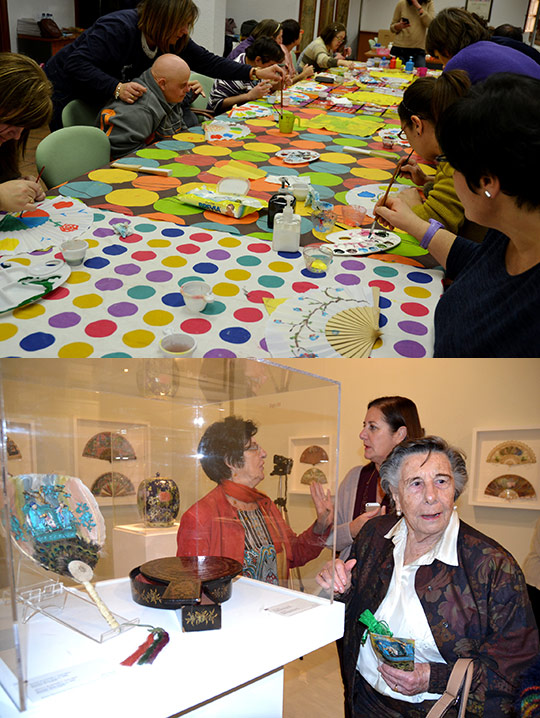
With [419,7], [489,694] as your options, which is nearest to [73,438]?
[489,694]

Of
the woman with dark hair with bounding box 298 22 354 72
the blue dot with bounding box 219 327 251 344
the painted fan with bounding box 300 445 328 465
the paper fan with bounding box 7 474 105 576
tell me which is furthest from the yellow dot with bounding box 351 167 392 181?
the woman with dark hair with bounding box 298 22 354 72

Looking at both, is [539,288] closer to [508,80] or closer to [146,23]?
[508,80]

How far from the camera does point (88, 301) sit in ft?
5.30

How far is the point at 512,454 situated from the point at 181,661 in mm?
1321

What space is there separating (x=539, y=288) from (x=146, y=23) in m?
2.80

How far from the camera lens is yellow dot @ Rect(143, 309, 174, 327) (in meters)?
1.54

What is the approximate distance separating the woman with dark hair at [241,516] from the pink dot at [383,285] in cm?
67

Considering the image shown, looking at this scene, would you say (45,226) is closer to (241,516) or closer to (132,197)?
(132,197)

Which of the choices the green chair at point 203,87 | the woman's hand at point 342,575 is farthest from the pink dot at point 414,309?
the green chair at point 203,87

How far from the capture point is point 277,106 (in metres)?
4.07

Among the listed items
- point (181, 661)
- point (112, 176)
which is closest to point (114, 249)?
point (112, 176)

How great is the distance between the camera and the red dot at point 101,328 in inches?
58.4

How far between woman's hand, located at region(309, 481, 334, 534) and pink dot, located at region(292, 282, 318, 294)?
0.58m

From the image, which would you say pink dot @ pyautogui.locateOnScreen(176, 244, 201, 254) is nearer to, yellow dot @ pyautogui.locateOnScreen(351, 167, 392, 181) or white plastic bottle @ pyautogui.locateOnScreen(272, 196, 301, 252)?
white plastic bottle @ pyautogui.locateOnScreen(272, 196, 301, 252)
